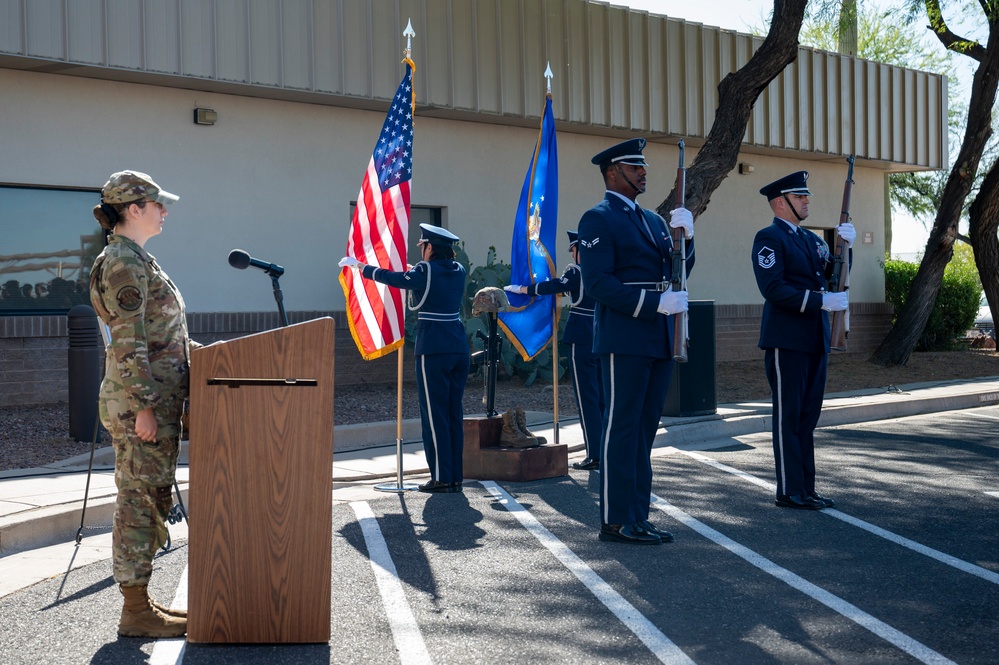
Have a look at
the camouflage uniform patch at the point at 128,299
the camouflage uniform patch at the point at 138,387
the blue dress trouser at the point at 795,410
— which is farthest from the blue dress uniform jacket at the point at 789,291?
the camouflage uniform patch at the point at 128,299

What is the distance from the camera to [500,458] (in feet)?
29.3

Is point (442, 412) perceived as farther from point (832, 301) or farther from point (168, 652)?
point (168, 652)

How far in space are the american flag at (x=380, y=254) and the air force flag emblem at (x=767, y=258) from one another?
288 cm

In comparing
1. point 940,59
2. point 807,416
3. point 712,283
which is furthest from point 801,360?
point 940,59

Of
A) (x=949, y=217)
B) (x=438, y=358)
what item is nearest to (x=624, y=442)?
(x=438, y=358)

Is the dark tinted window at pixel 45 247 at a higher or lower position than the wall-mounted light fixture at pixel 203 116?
lower

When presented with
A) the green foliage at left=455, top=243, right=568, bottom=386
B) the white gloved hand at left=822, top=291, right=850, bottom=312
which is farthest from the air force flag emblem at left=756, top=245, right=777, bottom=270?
the green foliage at left=455, top=243, right=568, bottom=386

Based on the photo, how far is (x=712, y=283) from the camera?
19906 mm

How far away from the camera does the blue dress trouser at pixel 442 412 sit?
8.38 m

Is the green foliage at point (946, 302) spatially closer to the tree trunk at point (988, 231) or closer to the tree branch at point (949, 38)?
the tree trunk at point (988, 231)

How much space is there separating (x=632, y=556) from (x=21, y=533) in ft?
12.0

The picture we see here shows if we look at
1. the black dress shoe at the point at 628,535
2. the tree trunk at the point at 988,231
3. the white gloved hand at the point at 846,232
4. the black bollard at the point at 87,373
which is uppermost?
the tree trunk at the point at 988,231

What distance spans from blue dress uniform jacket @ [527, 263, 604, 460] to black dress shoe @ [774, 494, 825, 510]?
7.48ft

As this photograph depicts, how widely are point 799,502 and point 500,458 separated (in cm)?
251
